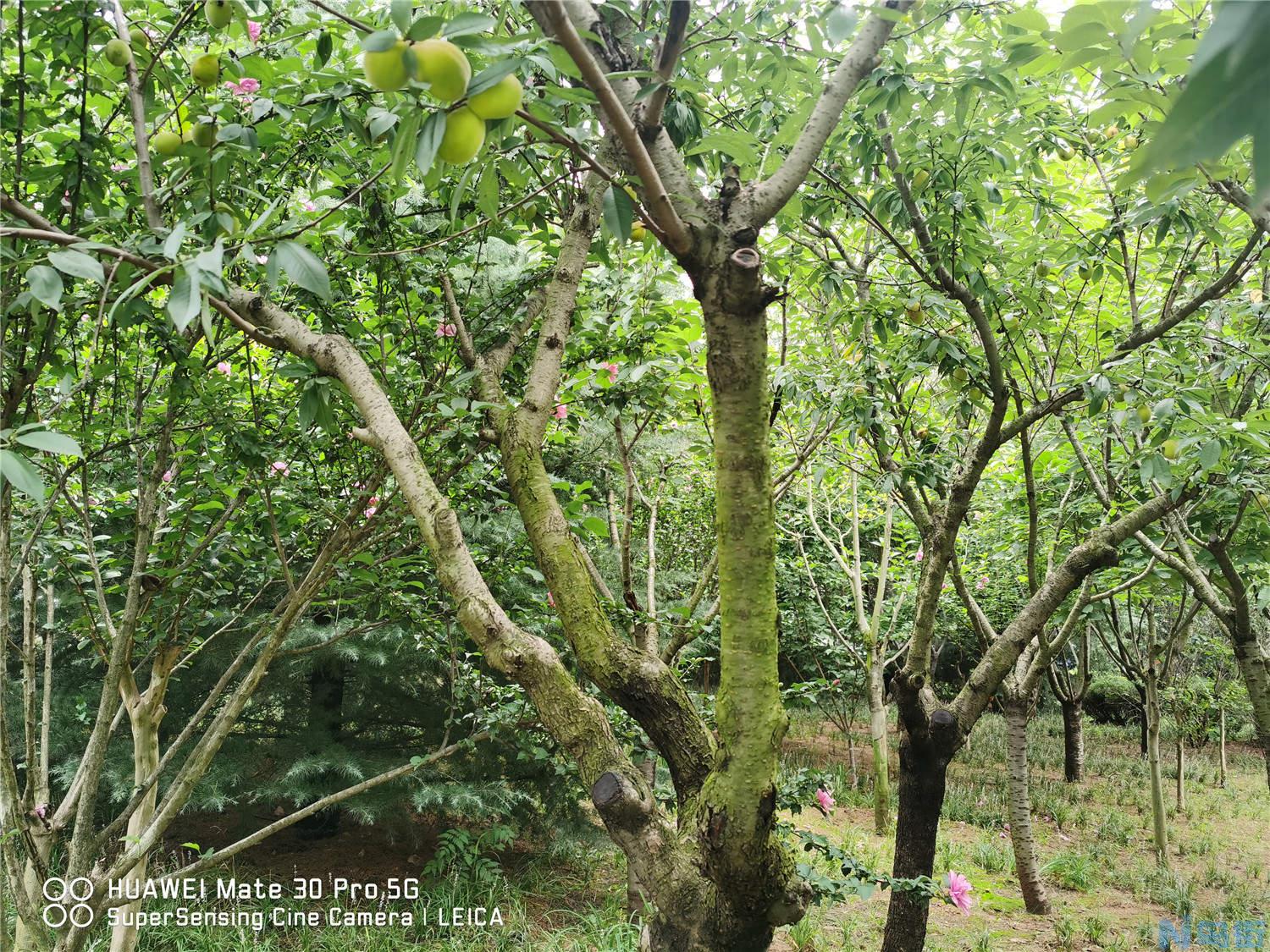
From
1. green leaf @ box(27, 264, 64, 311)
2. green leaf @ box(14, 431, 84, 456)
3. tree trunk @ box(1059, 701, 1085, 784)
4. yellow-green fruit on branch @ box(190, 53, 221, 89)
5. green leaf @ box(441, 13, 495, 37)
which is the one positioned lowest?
tree trunk @ box(1059, 701, 1085, 784)

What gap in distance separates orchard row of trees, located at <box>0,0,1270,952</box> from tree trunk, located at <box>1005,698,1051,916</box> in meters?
0.50

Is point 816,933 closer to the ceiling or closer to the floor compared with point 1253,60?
closer to the floor

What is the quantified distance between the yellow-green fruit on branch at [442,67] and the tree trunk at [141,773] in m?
2.46

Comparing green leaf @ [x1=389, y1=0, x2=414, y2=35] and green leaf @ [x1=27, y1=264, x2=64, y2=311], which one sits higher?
green leaf @ [x1=389, y1=0, x2=414, y2=35]

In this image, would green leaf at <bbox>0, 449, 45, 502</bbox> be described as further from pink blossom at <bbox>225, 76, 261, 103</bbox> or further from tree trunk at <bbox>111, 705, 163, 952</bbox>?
tree trunk at <bbox>111, 705, 163, 952</bbox>

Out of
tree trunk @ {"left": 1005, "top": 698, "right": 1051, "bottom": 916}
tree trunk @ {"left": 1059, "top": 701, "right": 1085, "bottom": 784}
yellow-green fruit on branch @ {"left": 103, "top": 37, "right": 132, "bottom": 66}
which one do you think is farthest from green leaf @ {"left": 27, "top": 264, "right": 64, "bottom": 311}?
tree trunk @ {"left": 1059, "top": 701, "right": 1085, "bottom": 784}

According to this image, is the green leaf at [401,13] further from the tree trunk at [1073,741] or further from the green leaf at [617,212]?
the tree trunk at [1073,741]

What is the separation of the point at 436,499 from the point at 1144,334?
244 centimetres

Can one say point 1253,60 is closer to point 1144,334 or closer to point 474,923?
point 1144,334

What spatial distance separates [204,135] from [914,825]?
10.4ft

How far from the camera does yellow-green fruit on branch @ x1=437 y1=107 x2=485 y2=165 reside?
0.87 metres

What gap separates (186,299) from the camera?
834 mm

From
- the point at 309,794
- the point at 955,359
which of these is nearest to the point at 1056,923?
the point at 955,359

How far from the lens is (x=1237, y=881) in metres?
6.17
